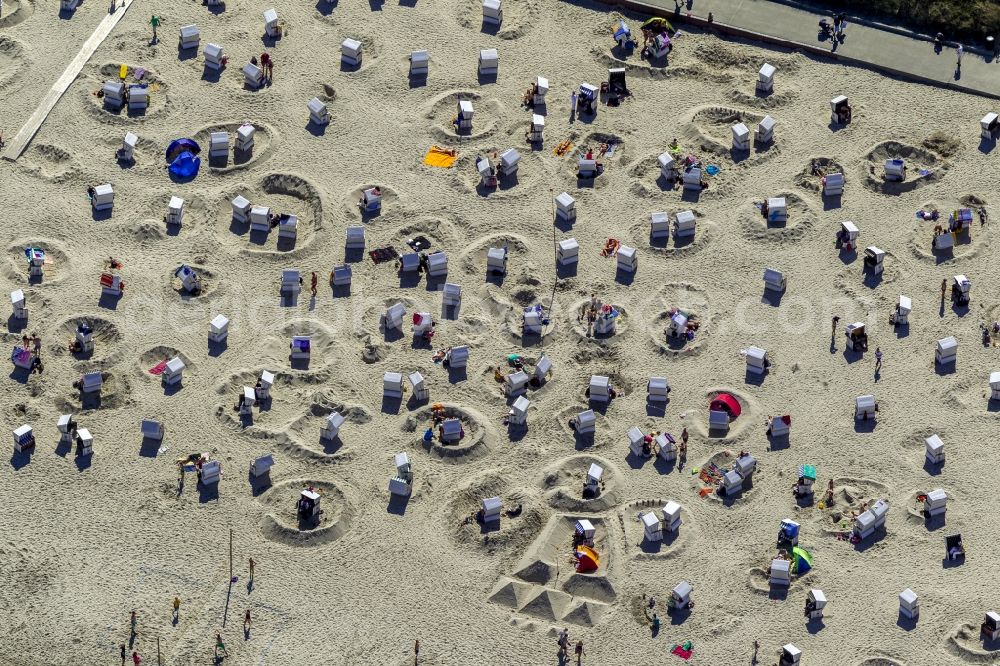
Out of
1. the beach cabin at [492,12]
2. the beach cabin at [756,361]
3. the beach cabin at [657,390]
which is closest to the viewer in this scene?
the beach cabin at [657,390]

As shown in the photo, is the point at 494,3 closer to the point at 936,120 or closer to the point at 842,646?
the point at 936,120

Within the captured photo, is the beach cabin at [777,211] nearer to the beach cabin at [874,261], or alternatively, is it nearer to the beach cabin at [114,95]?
the beach cabin at [874,261]

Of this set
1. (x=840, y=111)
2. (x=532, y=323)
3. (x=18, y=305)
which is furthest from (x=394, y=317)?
(x=840, y=111)

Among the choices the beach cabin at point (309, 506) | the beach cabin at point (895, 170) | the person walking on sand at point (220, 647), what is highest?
the beach cabin at point (895, 170)

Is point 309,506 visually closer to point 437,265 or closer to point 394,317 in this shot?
point 394,317

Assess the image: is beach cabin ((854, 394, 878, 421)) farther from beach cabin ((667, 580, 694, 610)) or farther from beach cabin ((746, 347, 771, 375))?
beach cabin ((667, 580, 694, 610))

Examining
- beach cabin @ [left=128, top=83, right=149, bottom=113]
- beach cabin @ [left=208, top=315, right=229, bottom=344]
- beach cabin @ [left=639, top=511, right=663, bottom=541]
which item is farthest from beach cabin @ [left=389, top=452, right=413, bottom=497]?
beach cabin @ [left=128, top=83, right=149, bottom=113]

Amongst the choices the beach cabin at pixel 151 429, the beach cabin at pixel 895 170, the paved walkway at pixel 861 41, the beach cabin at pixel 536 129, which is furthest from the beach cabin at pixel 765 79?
the beach cabin at pixel 151 429
